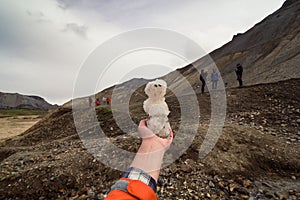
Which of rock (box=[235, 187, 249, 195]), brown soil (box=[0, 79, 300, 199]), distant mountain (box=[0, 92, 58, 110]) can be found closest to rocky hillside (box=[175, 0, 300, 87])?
brown soil (box=[0, 79, 300, 199])

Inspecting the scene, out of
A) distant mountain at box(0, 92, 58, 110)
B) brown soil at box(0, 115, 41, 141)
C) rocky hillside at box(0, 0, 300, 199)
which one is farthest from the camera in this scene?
distant mountain at box(0, 92, 58, 110)

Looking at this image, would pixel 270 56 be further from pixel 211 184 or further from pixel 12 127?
pixel 12 127

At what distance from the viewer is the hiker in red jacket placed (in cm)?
140

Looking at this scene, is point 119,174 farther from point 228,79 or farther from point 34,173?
point 228,79

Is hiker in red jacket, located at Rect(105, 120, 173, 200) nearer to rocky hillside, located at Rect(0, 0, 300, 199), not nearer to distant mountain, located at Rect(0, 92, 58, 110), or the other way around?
rocky hillside, located at Rect(0, 0, 300, 199)

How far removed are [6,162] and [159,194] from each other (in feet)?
22.1

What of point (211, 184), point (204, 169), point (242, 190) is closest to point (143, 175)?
point (211, 184)

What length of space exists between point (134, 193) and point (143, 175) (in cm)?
22

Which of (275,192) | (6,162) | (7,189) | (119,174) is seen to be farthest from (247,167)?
(6,162)

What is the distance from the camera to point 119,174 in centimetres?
686

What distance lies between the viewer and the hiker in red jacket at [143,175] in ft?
4.60

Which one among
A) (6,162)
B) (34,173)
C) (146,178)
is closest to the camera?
(146,178)

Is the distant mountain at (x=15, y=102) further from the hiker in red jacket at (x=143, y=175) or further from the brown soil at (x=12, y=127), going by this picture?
the hiker in red jacket at (x=143, y=175)

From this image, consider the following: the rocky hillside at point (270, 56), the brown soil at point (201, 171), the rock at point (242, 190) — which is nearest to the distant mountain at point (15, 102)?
the rocky hillside at point (270, 56)
